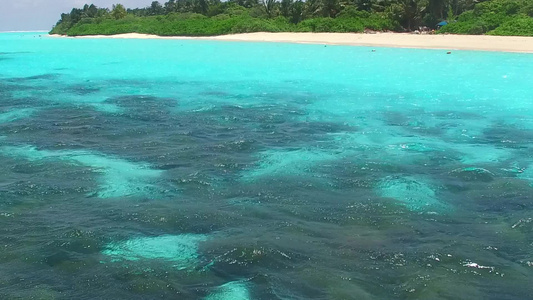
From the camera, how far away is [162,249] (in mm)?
4258

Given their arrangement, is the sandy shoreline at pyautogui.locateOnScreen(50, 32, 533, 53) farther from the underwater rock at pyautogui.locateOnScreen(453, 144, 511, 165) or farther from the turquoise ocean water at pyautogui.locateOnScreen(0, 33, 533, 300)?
the underwater rock at pyautogui.locateOnScreen(453, 144, 511, 165)

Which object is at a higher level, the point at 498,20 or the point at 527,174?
the point at 498,20

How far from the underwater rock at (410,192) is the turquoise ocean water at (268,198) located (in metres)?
0.03

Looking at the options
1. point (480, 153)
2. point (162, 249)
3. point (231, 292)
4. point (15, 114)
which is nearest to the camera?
point (231, 292)

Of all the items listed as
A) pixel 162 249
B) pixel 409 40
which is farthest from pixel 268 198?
pixel 409 40

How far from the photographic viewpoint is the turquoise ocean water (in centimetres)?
378

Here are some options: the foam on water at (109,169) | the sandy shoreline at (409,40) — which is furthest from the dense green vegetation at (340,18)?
the foam on water at (109,169)

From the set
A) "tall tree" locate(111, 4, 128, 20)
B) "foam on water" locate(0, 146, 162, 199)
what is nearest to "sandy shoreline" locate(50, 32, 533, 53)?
"foam on water" locate(0, 146, 162, 199)

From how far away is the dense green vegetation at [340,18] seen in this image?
29319 millimetres

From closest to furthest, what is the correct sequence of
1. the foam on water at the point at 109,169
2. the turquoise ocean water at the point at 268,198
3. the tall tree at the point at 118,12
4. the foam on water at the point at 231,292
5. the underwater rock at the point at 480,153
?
the foam on water at the point at 231,292 < the turquoise ocean water at the point at 268,198 < the foam on water at the point at 109,169 < the underwater rock at the point at 480,153 < the tall tree at the point at 118,12

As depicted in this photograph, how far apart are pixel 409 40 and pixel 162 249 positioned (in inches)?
1035

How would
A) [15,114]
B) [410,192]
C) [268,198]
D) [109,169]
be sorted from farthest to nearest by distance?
1. [15,114]
2. [109,169]
3. [410,192]
4. [268,198]

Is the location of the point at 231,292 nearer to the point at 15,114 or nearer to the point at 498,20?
the point at 15,114

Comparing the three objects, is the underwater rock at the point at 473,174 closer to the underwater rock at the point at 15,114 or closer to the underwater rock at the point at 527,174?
the underwater rock at the point at 527,174
